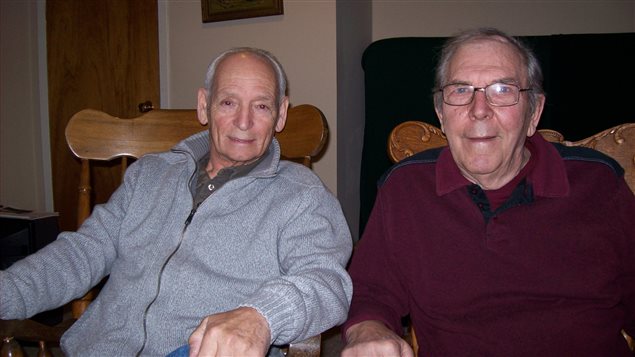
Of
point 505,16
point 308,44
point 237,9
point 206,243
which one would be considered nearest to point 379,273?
point 206,243

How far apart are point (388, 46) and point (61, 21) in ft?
8.71

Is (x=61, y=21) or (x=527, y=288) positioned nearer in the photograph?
(x=527, y=288)

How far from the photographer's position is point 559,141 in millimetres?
1282

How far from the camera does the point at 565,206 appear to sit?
42.9 inches

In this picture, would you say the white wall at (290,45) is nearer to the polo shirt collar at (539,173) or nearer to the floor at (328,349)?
the floor at (328,349)

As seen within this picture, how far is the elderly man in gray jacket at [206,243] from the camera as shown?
1075 millimetres

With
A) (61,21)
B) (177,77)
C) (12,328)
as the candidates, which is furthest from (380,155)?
(61,21)

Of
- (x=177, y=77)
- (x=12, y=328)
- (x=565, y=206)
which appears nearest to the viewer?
(x=12, y=328)

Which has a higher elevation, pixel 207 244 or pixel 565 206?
pixel 565 206

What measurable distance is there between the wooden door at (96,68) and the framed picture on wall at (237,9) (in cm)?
52

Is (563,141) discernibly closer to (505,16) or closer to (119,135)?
(119,135)

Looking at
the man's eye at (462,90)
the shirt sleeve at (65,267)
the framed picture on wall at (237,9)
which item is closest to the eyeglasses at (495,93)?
the man's eye at (462,90)

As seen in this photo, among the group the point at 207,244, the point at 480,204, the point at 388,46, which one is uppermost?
the point at 388,46

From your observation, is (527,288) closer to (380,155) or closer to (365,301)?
(365,301)
